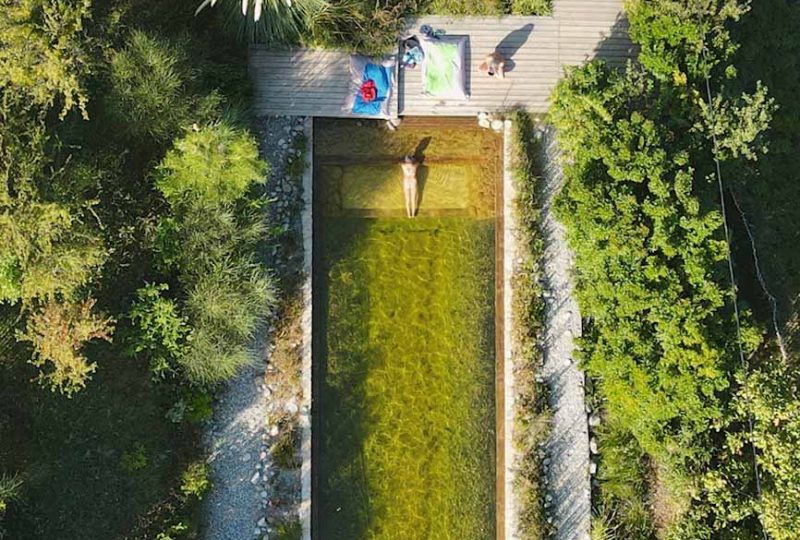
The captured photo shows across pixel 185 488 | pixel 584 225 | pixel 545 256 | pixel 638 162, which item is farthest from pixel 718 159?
pixel 185 488

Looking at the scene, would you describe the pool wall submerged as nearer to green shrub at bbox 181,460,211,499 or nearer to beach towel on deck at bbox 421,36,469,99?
beach towel on deck at bbox 421,36,469,99

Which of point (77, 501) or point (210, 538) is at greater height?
point (77, 501)

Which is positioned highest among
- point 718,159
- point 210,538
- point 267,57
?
point 267,57

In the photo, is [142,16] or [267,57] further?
[267,57]

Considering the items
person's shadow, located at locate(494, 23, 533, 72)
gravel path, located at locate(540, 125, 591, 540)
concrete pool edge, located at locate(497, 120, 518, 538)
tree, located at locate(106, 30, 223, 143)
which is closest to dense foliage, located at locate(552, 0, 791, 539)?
gravel path, located at locate(540, 125, 591, 540)

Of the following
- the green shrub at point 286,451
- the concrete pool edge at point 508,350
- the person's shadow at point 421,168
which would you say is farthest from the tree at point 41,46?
the concrete pool edge at point 508,350

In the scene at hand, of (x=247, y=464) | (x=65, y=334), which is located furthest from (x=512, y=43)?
(x=65, y=334)

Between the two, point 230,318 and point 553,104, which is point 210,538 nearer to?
point 230,318
